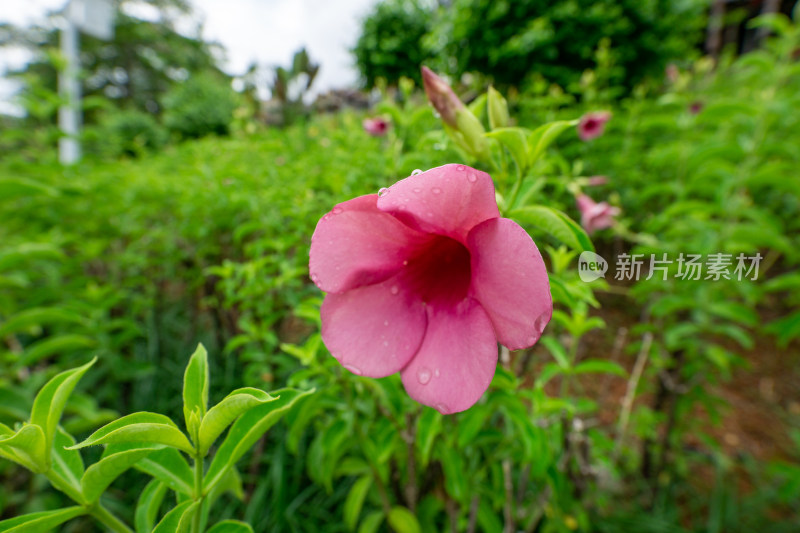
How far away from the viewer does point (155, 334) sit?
2359 millimetres

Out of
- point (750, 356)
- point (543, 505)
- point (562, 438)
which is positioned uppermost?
point (562, 438)

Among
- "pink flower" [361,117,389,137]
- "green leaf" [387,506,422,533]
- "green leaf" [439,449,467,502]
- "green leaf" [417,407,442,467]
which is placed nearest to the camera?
"green leaf" [417,407,442,467]

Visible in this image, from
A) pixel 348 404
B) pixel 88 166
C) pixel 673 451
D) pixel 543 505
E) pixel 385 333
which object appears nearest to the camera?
pixel 385 333

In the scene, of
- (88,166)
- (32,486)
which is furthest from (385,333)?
(88,166)

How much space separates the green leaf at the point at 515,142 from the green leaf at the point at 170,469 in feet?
2.00

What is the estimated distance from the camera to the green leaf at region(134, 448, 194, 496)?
0.51 metres

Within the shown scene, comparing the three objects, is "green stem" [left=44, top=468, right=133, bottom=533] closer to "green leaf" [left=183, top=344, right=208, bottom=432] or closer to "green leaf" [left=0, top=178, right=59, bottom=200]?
"green leaf" [left=183, top=344, right=208, bottom=432]

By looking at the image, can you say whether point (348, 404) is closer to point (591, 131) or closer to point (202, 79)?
point (591, 131)

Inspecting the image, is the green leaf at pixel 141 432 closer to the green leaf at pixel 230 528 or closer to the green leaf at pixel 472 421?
the green leaf at pixel 230 528

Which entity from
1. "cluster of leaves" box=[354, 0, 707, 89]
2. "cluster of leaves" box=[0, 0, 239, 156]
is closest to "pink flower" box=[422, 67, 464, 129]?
"cluster of leaves" box=[354, 0, 707, 89]

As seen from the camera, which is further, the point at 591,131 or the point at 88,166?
the point at 88,166

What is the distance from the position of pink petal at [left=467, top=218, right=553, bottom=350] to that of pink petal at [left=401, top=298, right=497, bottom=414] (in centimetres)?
2

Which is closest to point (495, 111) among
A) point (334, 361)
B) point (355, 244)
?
point (355, 244)

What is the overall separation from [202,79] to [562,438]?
11.8 m
